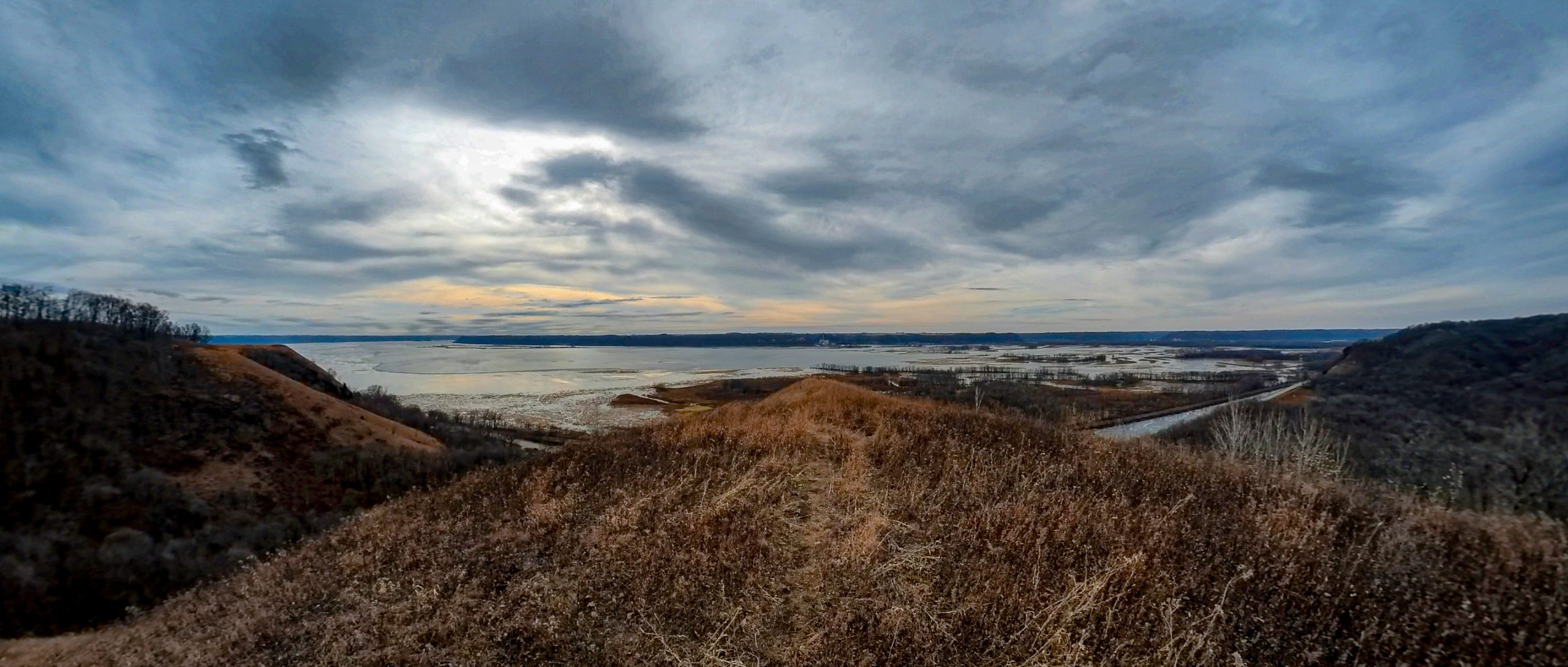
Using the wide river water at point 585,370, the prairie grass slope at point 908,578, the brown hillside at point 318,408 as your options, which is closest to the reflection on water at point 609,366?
the wide river water at point 585,370

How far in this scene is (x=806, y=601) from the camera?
516cm

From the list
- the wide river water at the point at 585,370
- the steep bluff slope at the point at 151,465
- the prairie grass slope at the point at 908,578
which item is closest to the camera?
the prairie grass slope at the point at 908,578

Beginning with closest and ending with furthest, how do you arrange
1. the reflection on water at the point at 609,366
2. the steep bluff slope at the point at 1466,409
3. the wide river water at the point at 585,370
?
the steep bluff slope at the point at 1466,409, the wide river water at the point at 585,370, the reflection on water at the point at 609,366

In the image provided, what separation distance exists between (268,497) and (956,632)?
78.7 ft

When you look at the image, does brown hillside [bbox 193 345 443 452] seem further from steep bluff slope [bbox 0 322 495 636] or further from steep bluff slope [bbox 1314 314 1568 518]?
steep bluff slope [bbox 1314 314 1568 518]

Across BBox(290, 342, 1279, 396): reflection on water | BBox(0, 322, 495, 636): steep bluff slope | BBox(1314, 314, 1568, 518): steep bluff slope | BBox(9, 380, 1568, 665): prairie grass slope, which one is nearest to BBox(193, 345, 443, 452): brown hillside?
BBox(0, 322, 495, 636): steep bluff slope

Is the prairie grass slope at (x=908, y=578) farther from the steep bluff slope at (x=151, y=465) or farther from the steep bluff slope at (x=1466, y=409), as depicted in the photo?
the steep bluff slope at (x=1466, y=409)

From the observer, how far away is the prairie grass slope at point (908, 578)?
13.2 feet

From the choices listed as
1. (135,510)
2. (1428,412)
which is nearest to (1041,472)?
(135,510)

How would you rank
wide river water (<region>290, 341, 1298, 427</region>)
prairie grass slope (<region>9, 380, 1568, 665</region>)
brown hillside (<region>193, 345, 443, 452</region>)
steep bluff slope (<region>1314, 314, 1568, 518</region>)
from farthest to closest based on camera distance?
wide river water (<region>290, 341, 1298, 427</region>)
brown hillside (<region>193, 345, 443, 452</region>)
steep bluff slope (<region>1314, 314, 1568, 518</region>)
prairie grass slope (<region>9, 380, 1568, 665</region>)

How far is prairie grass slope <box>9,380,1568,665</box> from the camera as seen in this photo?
4.04 metres

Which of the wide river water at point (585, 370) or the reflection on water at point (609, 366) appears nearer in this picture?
the wide river water at point (585, 370)

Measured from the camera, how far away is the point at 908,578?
5.16 m

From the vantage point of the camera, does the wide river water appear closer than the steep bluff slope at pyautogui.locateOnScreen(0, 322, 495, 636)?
No
